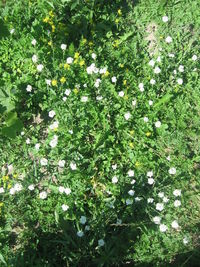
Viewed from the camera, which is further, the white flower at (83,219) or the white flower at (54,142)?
the white flower at (54,142)

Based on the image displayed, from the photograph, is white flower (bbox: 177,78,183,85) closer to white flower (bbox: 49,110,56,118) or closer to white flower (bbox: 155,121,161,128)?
white flower (bbox: 155,121,161,128)

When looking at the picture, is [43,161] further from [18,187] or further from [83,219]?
[83,219]

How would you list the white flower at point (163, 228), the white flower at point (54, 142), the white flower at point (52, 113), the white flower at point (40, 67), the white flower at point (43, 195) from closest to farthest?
the white flower at point (163, 228), the white flower at point (43, 195), the white flower at point (54, 142), the white flower at point (52, 113), the white flower at point (40, 67)

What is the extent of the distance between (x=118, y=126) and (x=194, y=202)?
1.19 metres

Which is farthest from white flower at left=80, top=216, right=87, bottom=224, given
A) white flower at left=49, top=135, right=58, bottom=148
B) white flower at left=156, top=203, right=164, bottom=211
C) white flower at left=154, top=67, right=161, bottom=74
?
white flower at left=154, top=67, right=161, bottom=74

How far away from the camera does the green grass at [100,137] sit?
2977 millimetres

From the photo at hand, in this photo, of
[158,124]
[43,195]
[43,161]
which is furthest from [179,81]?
[43,195]

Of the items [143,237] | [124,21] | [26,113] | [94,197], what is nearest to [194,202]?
[143,237]

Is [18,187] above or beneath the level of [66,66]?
beneath

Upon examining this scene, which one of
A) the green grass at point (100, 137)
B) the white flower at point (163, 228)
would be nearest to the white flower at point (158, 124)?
the green grass at point (100, 137)

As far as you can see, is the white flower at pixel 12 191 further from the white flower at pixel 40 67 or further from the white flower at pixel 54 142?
the white flower at pixel 40 67

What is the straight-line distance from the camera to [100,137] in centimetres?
333

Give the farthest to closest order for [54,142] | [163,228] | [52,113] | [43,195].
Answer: [52,113] → [54,142] → [43,195] → [163,228]

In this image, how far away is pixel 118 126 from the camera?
135 inches
